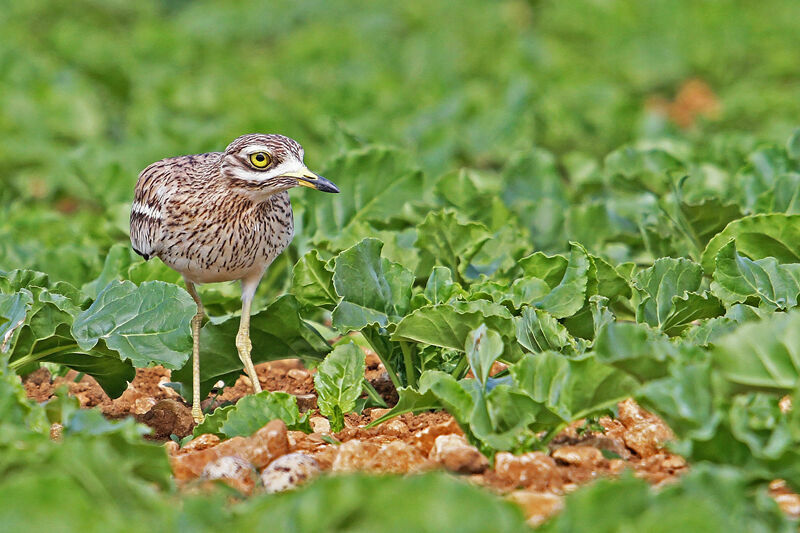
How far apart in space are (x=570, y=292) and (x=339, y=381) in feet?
2.96

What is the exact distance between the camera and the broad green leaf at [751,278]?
14.5 ft

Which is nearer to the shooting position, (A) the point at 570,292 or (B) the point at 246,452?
(B) the point at 246,452

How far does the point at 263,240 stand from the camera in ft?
15.7

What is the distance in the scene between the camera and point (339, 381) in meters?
4.34

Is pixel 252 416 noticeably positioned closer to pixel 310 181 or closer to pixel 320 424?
pixel 320 424

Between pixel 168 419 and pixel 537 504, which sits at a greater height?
pixel 537 504

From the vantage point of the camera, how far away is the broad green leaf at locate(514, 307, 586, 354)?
405cm

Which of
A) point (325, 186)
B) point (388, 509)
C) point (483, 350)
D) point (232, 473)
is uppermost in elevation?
point (325, 186)

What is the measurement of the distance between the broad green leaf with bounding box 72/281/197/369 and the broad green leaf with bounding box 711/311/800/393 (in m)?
1.91

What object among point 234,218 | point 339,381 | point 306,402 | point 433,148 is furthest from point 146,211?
point 433,148

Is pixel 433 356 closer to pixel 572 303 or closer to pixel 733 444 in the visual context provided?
pixel 572 303

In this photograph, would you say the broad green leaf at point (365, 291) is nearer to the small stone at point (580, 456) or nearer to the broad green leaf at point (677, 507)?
the small stone at point (580, 456)

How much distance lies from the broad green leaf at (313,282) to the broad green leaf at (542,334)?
2.62 feet

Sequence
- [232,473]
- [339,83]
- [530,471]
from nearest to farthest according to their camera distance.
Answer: [530,471]
[232,473]
[339,83]
